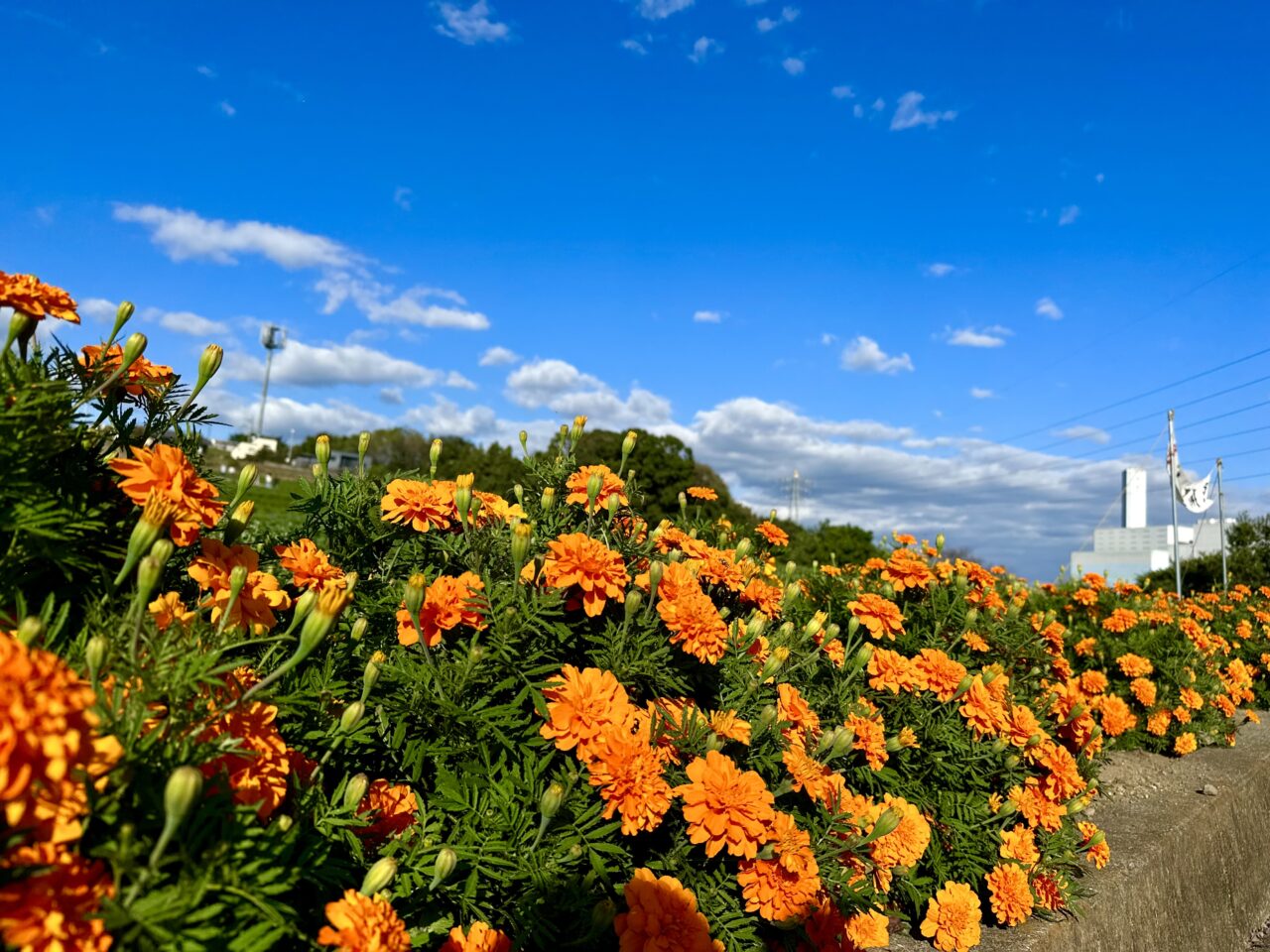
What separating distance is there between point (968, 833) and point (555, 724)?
2.04 meters

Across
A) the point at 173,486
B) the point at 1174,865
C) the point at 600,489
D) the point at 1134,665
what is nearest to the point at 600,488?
the point at 600,489

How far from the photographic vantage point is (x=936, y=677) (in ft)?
9.38

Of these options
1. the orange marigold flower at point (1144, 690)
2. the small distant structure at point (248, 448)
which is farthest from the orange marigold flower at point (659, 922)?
the orange marigold flower at point (1144, 690)

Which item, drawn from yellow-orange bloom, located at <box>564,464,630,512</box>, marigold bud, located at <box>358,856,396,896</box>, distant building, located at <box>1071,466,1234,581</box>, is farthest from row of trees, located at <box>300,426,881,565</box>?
distant building, located at <box>1071,466,1234,581</box>

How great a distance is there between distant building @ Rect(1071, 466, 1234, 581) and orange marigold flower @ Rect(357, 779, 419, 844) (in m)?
32.1

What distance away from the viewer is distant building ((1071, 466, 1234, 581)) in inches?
1128

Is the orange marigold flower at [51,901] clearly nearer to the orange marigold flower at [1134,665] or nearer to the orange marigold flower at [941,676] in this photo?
the orange marigold flower at [941,676]

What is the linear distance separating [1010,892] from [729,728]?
1.71 m

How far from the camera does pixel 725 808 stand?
1631mm

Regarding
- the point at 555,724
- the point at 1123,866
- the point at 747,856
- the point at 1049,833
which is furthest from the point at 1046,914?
the point at 555,724

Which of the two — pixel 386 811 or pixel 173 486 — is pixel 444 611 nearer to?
pixel 386 811

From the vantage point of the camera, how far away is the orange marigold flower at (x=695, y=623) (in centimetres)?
190

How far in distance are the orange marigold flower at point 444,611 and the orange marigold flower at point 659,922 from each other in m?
0.65

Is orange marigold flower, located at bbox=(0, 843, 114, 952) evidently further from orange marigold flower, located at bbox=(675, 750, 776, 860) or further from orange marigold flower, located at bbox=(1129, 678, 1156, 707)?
orange marigold flower, located at bbox=(1129, 678, 1156, 707)
